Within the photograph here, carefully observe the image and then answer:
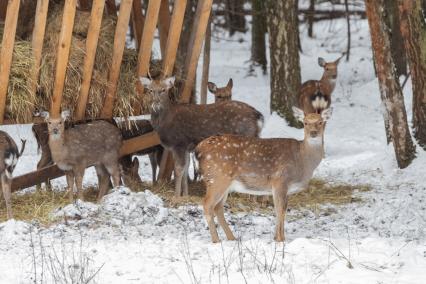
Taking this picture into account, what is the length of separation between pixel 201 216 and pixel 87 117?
232cm

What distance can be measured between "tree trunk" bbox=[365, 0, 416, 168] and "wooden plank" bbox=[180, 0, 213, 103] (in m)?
2.45

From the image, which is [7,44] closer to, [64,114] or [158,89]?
[64,114]

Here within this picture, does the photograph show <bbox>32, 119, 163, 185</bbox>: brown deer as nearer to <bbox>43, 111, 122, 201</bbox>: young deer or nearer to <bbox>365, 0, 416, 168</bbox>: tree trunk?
<bbox>43, 111, 122, 201</bbox>: young deer

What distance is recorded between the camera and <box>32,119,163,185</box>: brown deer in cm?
1204

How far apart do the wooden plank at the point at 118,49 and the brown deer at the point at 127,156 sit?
455 mm

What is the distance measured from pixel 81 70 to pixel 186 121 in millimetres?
1511

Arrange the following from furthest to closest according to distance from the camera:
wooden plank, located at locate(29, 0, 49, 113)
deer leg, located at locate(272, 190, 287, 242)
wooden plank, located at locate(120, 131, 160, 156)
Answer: wooden plank, located at locate(120, 131, 160, 156) → wooden plank, located at locate(29, 0, 49, 113) → deer leg, located at locate(272, 190, 287, 242)

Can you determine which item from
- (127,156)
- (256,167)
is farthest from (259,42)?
(256,167)

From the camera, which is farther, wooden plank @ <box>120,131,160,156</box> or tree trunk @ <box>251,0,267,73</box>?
tree trunk @ <box>251,0,267,73</box>

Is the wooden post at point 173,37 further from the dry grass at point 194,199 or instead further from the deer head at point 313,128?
the deer head at point 313,128

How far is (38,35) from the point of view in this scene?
35.0 feet

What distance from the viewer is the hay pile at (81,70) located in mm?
10992

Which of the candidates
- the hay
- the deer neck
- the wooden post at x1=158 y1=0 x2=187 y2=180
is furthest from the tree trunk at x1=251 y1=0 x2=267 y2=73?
the hay

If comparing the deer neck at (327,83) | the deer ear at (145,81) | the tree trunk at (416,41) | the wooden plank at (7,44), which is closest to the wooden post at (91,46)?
the deer ear at (145,81)
